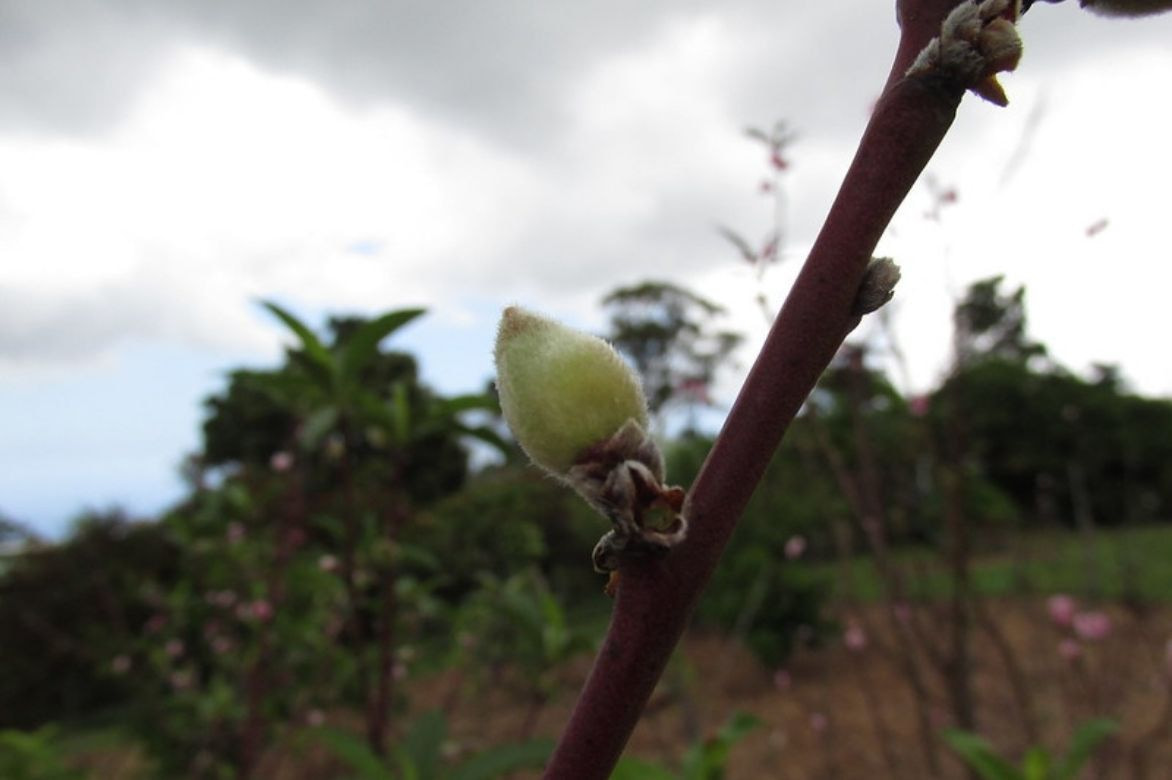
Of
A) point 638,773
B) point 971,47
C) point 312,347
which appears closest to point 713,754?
point 638,773

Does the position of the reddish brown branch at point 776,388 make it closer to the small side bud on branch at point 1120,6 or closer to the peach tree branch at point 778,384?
the peach tree branch at point 778,384

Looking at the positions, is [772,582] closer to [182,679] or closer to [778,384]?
[182,679]

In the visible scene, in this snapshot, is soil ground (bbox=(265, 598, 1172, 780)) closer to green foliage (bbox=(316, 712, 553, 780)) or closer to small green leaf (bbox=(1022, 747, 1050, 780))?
small green leaf (bbox=(1022, 747, 1050, 780))

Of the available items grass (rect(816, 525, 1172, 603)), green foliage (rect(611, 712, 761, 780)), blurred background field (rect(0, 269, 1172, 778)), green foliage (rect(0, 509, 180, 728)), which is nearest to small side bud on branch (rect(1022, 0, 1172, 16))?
blurred background field (rect(0, 269, 1172, 778))

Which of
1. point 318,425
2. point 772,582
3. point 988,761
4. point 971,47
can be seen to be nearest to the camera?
point 971,47

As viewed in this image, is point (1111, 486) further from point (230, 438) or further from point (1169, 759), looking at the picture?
point (230, 438)

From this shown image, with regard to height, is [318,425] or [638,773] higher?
[318,425]

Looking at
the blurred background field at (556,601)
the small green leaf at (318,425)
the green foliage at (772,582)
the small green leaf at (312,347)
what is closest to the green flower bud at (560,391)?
the blurred background field at (556,601)
